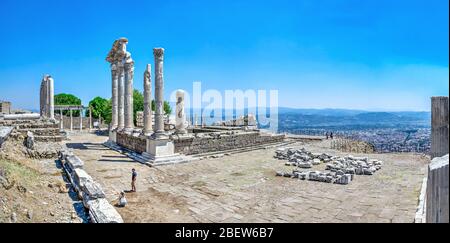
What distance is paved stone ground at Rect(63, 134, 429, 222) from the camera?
7.59 m

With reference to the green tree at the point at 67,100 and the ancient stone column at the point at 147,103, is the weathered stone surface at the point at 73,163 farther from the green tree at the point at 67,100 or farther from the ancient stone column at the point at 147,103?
the green tree at the point at 67,100

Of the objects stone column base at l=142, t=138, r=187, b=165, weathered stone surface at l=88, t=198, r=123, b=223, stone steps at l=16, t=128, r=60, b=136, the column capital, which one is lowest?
weathered stone surface at l=88, t=198, r=123, b=223

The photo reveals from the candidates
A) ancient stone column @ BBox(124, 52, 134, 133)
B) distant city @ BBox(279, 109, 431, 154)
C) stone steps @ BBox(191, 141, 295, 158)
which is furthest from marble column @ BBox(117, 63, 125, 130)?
distant city @ BBox(279, 109, 431, 154)

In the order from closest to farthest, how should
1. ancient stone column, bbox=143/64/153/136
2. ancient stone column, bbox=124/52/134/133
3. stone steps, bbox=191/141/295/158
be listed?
ancient stone column, bbox=143/64/153/136 < stone steps, bbox=191/141/295/158 < ancient stone column, bbox=124/52/134/133

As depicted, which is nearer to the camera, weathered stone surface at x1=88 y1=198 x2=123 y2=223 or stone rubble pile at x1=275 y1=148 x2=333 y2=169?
weathered stone surface at x1=88 y1=198 x2=123 y2=223

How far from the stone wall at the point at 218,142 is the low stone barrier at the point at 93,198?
20.5 feet

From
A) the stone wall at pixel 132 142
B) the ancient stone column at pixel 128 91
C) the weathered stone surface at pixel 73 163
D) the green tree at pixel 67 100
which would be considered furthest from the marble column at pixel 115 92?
the green tree at pixel 67 100

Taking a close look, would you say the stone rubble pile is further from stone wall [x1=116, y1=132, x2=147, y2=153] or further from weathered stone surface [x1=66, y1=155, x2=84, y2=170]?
weathered stone surface [x1=66, y1=155, x2=84, y2=170]

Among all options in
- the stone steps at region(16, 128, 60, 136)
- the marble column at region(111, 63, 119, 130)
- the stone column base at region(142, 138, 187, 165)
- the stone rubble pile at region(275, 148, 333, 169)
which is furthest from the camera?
the marble column at region(111, 63, 119, 130)

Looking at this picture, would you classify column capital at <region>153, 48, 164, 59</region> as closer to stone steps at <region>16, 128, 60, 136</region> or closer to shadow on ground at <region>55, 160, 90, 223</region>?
shadow on ground at <region>55, 160, 90, 223</region>

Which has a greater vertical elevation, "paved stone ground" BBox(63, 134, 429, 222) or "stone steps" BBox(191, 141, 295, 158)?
"stone steps" BBox(191, 141, 295, 158)

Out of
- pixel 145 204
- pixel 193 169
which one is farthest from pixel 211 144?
pixel 145 204
